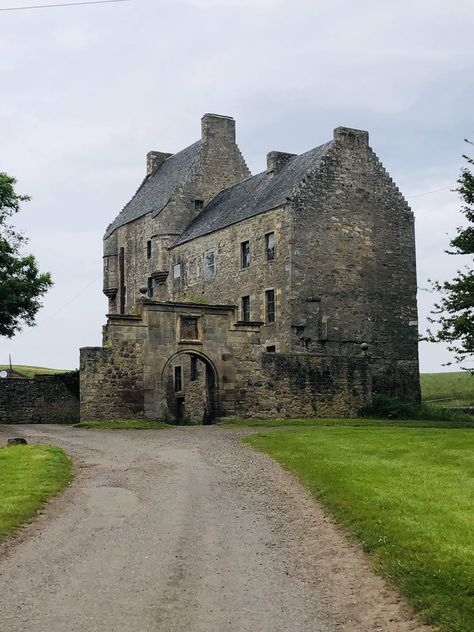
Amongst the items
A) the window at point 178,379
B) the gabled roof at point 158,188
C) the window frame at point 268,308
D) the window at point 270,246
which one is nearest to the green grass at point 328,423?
the window frame at point 268,308

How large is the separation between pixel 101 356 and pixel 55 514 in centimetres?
1964

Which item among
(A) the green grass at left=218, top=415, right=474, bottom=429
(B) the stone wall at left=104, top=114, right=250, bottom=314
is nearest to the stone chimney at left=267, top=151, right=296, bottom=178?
(B) the stone wall at left=104, top=114, right=250, bottom=314

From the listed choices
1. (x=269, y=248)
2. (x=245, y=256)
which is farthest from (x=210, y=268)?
(x=269, y=248)

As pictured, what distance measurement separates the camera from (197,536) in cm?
1206

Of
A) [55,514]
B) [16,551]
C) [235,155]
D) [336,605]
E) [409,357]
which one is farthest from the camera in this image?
[235,155]

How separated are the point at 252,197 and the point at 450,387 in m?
21.1

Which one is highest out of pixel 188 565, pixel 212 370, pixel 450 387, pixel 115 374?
pixel 212 370

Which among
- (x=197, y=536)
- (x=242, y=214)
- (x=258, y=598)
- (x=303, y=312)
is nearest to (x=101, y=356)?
(x=303, y=312)

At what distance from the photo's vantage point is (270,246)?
4250 centimetres

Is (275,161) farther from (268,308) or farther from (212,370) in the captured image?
(212,370)

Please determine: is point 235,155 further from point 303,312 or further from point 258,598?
point 258,598

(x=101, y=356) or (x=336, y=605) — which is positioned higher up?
(x=101, y=356)

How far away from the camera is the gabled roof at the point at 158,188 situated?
53812mm

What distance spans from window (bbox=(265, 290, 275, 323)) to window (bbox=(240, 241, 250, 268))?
7.75ft
